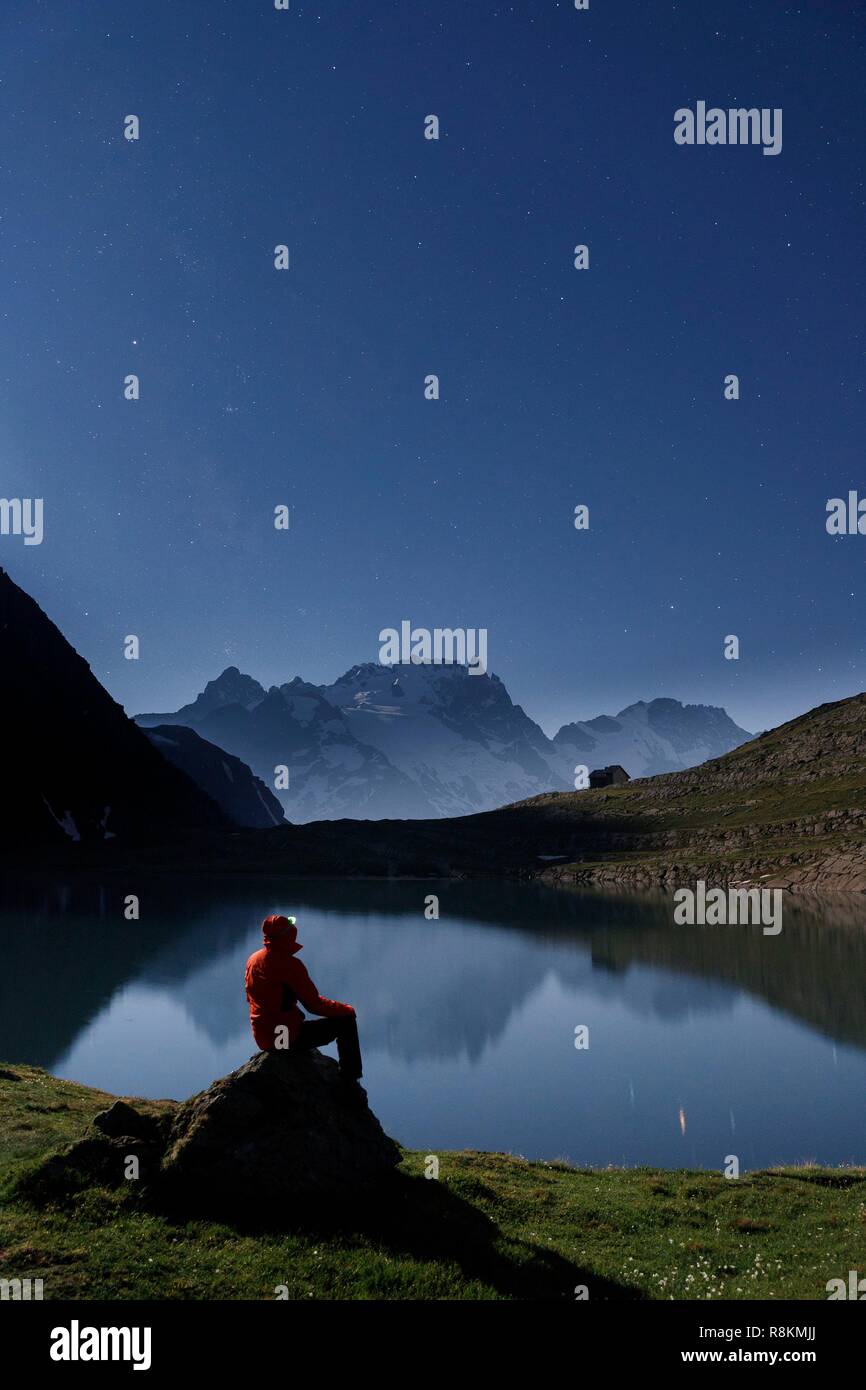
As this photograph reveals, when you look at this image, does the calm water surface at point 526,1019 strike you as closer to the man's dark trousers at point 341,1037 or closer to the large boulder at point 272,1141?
the man's dark trousers at point 341,1037

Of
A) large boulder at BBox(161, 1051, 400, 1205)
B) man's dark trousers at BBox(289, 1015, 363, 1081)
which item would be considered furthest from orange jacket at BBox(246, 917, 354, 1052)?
large boulder at BBox(161, 1051, 400, 1205)

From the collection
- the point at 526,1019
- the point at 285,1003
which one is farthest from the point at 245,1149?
the point at 526,1019

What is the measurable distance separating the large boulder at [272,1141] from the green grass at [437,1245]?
54cm

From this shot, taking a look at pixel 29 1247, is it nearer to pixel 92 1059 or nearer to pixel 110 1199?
pixel 110 1199

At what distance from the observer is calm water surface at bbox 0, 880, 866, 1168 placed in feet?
118

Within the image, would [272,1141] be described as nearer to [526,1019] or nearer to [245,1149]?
[245,1149]

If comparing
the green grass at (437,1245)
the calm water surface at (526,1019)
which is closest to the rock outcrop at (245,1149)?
the green grass at (437,1245)

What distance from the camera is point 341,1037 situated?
1639 centimetres

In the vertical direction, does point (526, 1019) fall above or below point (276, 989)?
below

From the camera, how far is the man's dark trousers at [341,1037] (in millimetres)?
16125

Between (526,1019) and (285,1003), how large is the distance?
51409mm

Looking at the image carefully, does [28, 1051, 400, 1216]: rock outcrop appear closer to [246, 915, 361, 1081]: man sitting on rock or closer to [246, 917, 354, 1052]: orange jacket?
[246, 915, 361, 1081]: man sitting on rock
